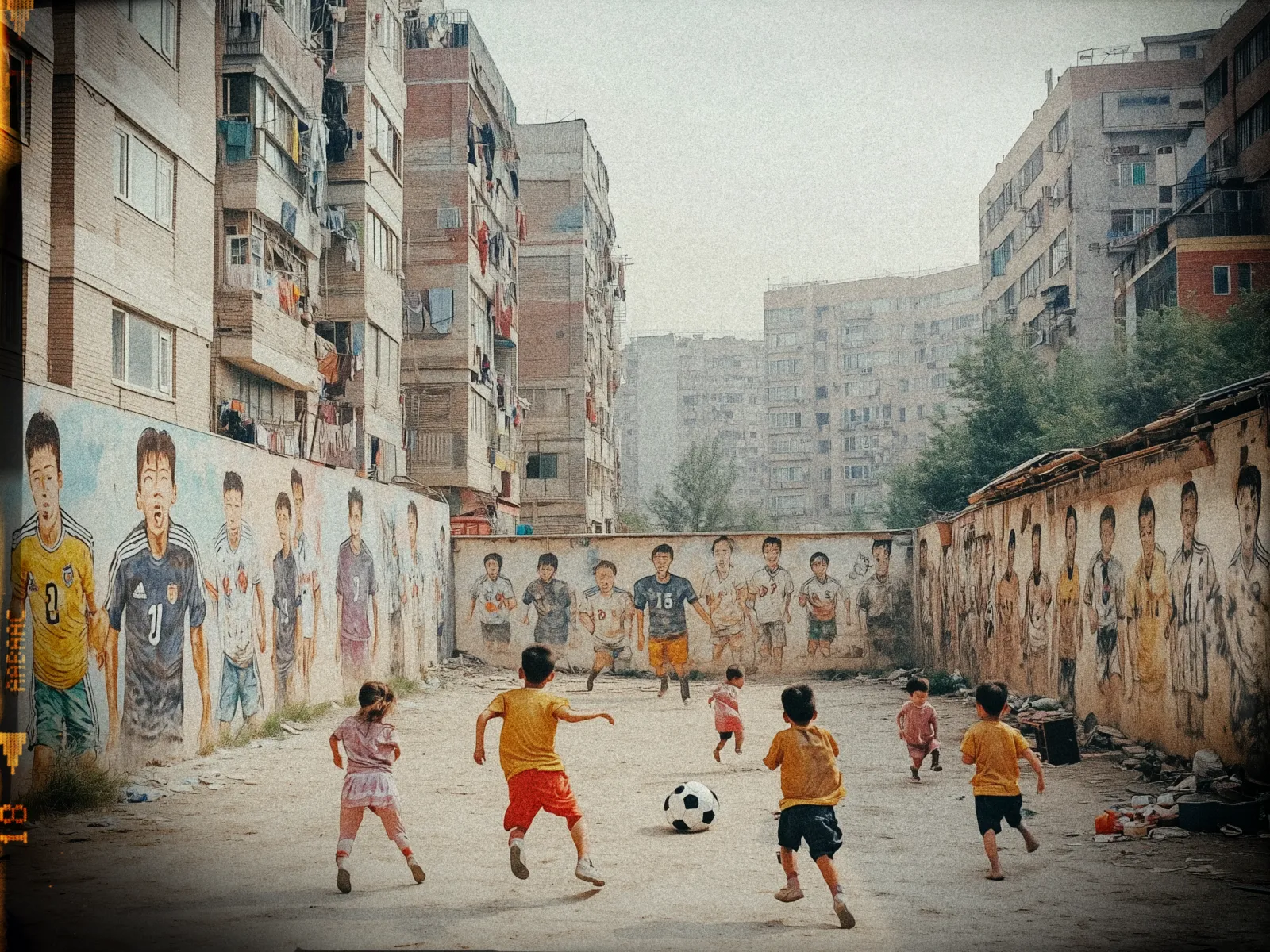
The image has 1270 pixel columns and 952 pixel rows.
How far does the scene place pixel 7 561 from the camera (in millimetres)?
8461

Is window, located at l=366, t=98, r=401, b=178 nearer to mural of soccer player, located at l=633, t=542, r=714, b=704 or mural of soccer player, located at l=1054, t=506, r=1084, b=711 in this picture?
mural of soccer player, located at l=633, t=542, r=714, b=704

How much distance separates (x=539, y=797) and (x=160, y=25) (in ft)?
57.6

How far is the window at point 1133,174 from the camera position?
154ft

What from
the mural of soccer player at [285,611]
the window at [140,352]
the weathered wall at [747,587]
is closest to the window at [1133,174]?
the weathered wall at [747,587]

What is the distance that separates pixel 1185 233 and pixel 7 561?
108 ft

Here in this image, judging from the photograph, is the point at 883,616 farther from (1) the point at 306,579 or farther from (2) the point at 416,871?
(2) the point at 416,871

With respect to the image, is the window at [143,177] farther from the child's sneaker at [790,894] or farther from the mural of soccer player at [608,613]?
the child's sneaker at [790,894]

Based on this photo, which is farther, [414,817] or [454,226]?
[454,226]

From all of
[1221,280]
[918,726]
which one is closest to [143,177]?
[918,726]

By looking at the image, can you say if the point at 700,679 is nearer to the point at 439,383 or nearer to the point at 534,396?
the point at 439,383

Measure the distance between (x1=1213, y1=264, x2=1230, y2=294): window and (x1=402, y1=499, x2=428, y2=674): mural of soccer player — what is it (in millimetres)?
23644

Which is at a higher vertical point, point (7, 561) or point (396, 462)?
point (396, 462)

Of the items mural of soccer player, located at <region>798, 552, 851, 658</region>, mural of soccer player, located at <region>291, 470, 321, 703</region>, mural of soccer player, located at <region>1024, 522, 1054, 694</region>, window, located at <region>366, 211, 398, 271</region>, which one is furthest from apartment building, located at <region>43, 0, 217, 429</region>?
mural of soccer player, located at <region>1024, 522, 1054, 694</region>

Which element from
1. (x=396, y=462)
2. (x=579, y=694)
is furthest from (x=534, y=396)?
(x=579, y=694)
